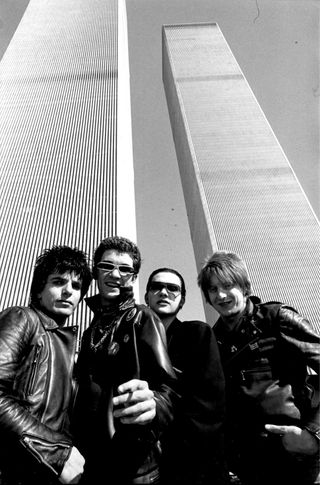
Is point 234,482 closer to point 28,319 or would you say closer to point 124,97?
point 28,319

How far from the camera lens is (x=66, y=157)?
34062mm

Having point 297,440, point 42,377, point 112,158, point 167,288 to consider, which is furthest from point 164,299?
point 112,158

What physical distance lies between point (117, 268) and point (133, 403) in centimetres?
103

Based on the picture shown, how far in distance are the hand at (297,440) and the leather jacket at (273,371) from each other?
7 centimetres

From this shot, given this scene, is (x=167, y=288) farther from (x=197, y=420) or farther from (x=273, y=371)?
(x=197, y=420)

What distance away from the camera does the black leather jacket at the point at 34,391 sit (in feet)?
4.87

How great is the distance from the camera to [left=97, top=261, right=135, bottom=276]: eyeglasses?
221 cm

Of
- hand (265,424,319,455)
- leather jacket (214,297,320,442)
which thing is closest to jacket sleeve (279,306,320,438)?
leather jacket (214,297,320,442)

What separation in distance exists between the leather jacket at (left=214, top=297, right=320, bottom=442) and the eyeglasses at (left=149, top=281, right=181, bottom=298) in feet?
1.50

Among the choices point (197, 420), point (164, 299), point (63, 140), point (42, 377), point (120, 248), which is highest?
point (63, 140)

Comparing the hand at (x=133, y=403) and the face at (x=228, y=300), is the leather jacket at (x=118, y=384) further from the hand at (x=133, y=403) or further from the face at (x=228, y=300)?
the face at (x=228, y=300)

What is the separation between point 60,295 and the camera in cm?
208

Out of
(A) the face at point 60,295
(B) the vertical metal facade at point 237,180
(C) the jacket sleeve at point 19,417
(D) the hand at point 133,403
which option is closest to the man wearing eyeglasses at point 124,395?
(D) the hand at point 133,403

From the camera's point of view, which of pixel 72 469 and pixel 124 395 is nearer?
pixel 124 395
